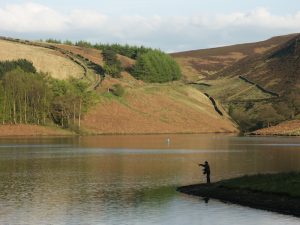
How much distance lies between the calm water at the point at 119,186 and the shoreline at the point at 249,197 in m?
1.39

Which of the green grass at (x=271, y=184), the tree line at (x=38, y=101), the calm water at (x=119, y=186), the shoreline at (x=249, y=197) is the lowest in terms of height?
the calm water at (x=119, y=186)

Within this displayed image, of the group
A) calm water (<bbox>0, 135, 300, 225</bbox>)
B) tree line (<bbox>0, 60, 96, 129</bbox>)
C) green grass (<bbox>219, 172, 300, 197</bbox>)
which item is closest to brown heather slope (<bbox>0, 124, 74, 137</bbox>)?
tree line (<bbox>0, 60, 96, 129</bbox>)

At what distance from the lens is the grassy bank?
1905 inches

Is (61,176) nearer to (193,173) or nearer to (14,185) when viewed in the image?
(14,185)

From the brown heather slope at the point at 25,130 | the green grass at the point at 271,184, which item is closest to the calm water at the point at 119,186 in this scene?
the green grass at the point at 271,184

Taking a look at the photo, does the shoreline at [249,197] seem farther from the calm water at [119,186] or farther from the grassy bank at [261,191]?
the calm water at [119,186]

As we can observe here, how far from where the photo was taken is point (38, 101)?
182 meters

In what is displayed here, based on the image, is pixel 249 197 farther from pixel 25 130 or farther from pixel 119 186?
pixel 25 130

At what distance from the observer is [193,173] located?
243 ft

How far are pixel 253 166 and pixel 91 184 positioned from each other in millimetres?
26623

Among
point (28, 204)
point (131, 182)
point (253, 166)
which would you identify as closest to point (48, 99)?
point (253, 166)

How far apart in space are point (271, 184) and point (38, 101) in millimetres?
136031

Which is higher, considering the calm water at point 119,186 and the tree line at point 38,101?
the tree line at point 38,101

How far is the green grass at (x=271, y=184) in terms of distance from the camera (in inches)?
1994
